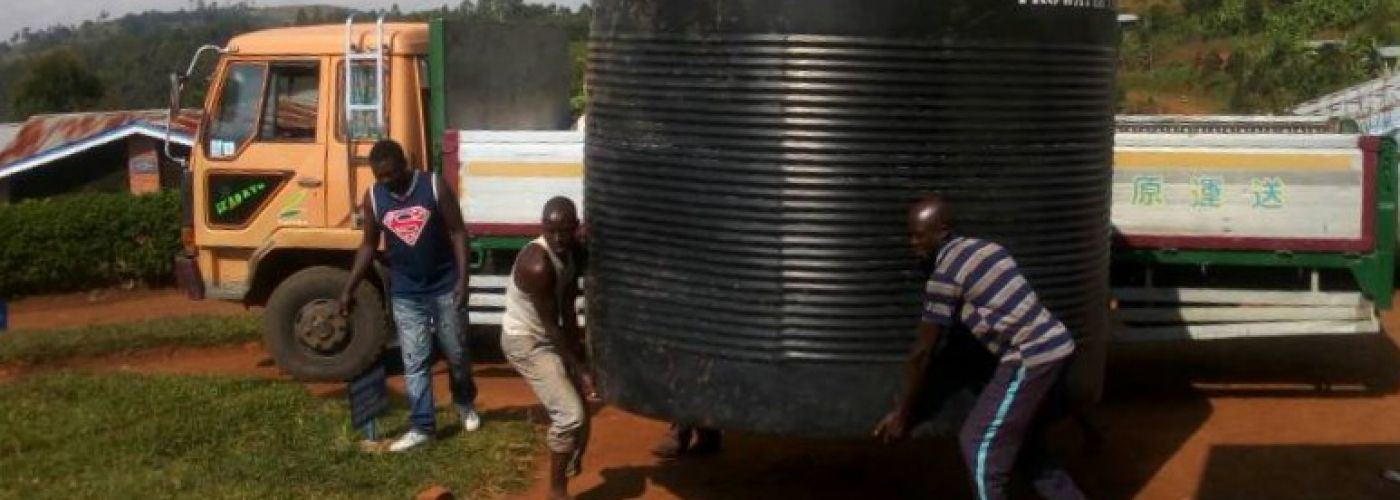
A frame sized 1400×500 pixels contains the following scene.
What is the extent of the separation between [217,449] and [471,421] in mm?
1225

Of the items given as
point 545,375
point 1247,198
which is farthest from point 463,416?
point 1247,198

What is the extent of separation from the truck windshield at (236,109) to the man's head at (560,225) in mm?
4088

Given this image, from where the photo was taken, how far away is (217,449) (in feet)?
25.4

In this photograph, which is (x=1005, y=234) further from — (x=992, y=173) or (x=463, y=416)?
(x=463, y=416)

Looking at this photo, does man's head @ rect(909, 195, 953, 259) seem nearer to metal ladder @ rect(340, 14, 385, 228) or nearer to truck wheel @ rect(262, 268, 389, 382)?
metal ladder @ rect(340, 14, 385, 228)

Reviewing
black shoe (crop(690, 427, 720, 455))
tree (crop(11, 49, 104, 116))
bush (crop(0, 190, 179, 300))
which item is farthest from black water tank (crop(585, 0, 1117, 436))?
tree (crop(11, 49, 104, 116))

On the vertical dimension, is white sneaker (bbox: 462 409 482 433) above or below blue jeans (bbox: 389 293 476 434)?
below

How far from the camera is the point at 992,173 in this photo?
5410 millimetres

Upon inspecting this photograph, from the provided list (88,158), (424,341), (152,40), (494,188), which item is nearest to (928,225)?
(424,341)

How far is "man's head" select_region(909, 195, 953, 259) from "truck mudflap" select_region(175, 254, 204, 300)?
6.08 m

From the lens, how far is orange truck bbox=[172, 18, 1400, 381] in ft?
27.3

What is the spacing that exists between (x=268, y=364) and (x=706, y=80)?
20.9 ft

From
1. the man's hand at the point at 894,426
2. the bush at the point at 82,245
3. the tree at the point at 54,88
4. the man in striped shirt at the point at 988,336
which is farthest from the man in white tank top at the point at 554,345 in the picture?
the tree at the point at 54,88

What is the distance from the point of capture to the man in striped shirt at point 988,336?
5262 mm
